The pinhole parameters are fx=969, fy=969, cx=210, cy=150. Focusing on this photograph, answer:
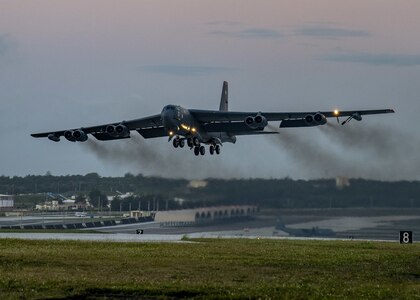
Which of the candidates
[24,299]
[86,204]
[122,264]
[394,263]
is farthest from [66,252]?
[86,204]

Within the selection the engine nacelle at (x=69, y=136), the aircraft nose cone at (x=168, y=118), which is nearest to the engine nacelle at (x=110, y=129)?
the engine nacelle at (x=69, y=136)

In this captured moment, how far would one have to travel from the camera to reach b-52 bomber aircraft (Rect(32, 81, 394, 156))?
69625 mm

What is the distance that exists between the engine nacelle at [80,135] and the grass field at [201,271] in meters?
25.5

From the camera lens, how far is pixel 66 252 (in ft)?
139

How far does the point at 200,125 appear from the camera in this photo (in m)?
75.5

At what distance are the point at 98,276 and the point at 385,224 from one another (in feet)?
135

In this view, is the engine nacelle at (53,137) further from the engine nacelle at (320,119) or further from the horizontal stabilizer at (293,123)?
the engine nacelle at (320,119)

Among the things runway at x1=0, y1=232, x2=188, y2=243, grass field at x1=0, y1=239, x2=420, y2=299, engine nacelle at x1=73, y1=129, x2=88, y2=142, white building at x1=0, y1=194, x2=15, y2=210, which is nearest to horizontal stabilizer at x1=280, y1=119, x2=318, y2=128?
engine nacelle at x1=73, y1=129, x2=88, y2=142

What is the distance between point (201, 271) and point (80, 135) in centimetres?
4236

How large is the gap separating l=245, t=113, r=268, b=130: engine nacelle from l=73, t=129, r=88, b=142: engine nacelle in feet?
42.5

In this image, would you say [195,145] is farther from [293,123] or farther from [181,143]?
[293,123]

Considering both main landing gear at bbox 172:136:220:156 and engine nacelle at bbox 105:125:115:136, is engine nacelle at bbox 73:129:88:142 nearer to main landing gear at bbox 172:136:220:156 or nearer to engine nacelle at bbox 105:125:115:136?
engine nacelle at bbox 105:125:115:136

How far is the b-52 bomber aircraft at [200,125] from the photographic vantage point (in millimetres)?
69625

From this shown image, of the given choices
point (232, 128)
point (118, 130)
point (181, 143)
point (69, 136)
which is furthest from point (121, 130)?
point (232, 128)
